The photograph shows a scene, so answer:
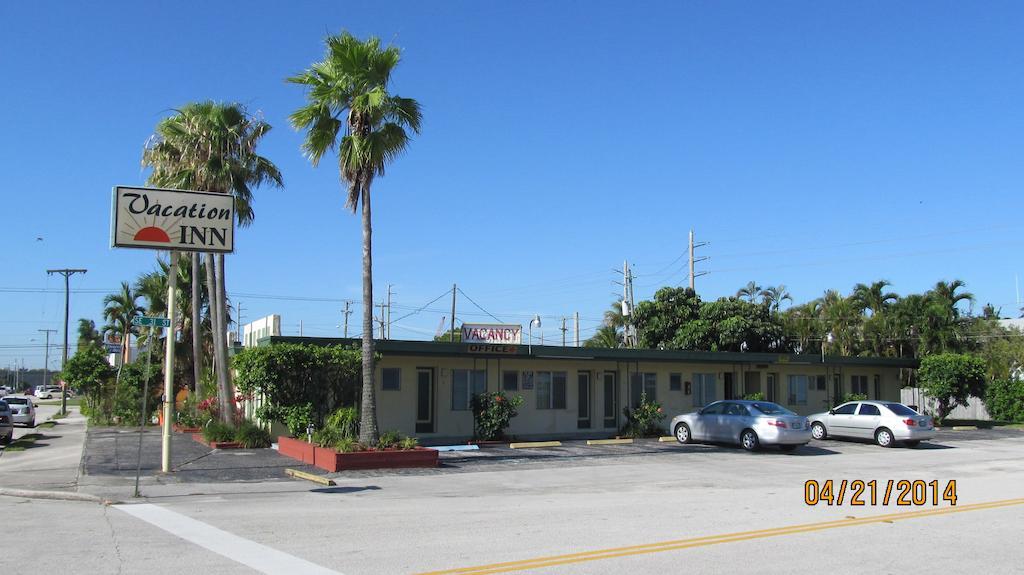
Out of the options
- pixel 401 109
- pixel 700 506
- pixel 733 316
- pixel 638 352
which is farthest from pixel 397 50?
pixel 733 316

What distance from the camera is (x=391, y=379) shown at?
968 inches

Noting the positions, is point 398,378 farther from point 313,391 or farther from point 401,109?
point 401,109

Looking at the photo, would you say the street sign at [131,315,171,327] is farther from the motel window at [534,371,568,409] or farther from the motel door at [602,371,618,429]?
the motel door at [602,371,618,429]

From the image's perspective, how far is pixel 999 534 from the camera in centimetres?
1036

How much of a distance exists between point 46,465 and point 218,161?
374 inches

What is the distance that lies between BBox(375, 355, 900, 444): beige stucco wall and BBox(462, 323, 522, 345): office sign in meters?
1.29

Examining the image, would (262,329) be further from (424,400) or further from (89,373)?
(89,373)

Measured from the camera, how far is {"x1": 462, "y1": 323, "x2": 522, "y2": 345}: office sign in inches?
969

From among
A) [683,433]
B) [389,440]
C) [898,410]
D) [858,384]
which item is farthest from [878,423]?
[389,440]

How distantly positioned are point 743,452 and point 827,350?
3024 cm

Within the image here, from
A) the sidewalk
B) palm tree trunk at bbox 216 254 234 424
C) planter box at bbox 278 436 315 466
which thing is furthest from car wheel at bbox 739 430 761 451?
the sidewalk

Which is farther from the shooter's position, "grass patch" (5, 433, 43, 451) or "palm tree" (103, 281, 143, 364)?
"palm tree" (103, 281, 143, 364)

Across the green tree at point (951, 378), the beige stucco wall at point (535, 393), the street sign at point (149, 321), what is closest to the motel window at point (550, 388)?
the beige stucco wall at point (535, 393)

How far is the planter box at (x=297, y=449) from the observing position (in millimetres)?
18484
